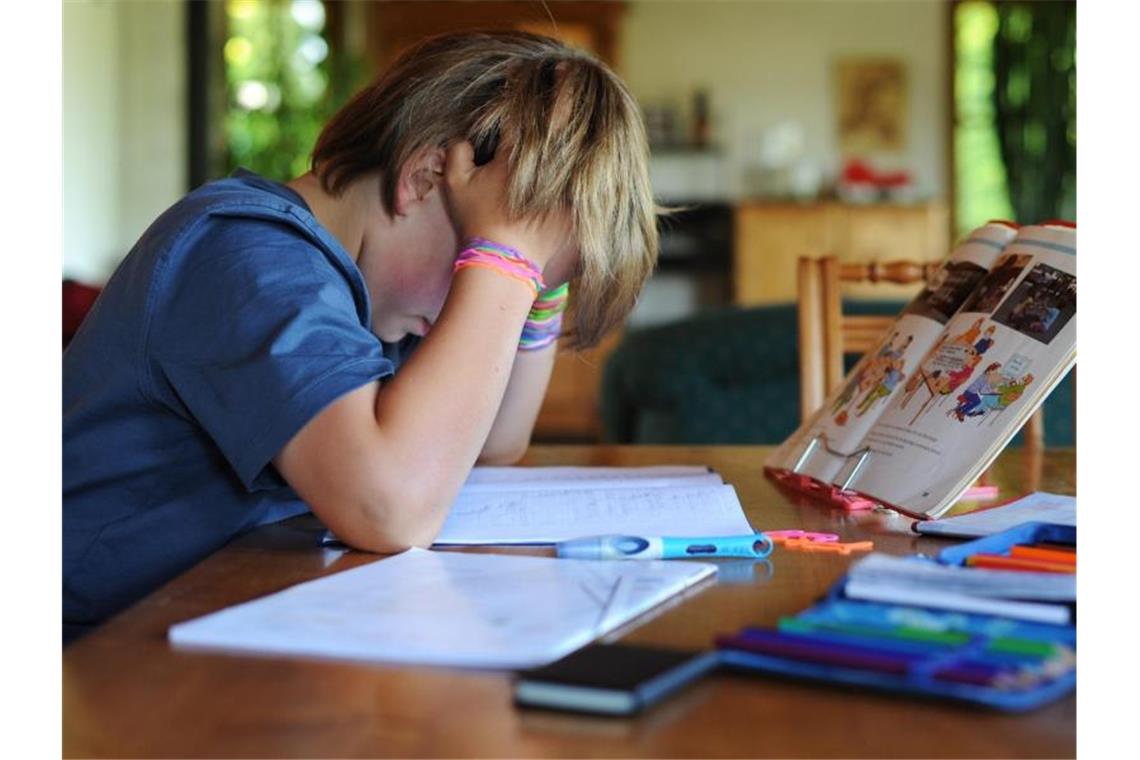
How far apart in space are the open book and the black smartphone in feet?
1.61

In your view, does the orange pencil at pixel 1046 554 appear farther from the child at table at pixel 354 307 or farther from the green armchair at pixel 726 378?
the green armchair at pixel 726 378

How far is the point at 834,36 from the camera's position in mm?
7656

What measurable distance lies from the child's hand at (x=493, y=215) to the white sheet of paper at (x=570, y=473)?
249mm

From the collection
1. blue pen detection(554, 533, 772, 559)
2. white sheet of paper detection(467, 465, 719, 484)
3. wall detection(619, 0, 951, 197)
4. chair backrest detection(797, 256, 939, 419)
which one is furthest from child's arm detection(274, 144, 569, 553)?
wall detection(619, 0, 951, 197)

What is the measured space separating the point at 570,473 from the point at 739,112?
6644 millimetres

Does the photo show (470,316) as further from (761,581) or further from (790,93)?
(790,93)

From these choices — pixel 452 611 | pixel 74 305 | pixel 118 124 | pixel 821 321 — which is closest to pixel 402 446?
pixel 452 611

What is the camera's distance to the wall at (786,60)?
764 cm

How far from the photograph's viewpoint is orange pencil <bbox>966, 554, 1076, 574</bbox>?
0.76 metres

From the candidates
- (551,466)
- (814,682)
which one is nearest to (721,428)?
(551,466)

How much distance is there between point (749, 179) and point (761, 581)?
23.3 ft

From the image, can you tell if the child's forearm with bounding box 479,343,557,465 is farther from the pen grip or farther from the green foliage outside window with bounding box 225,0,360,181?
the green foliage outside window with bounding box 225,0,360,181

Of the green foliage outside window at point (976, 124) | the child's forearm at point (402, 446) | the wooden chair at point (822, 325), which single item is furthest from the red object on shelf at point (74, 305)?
the green foliage outside window at point (976, 124)
